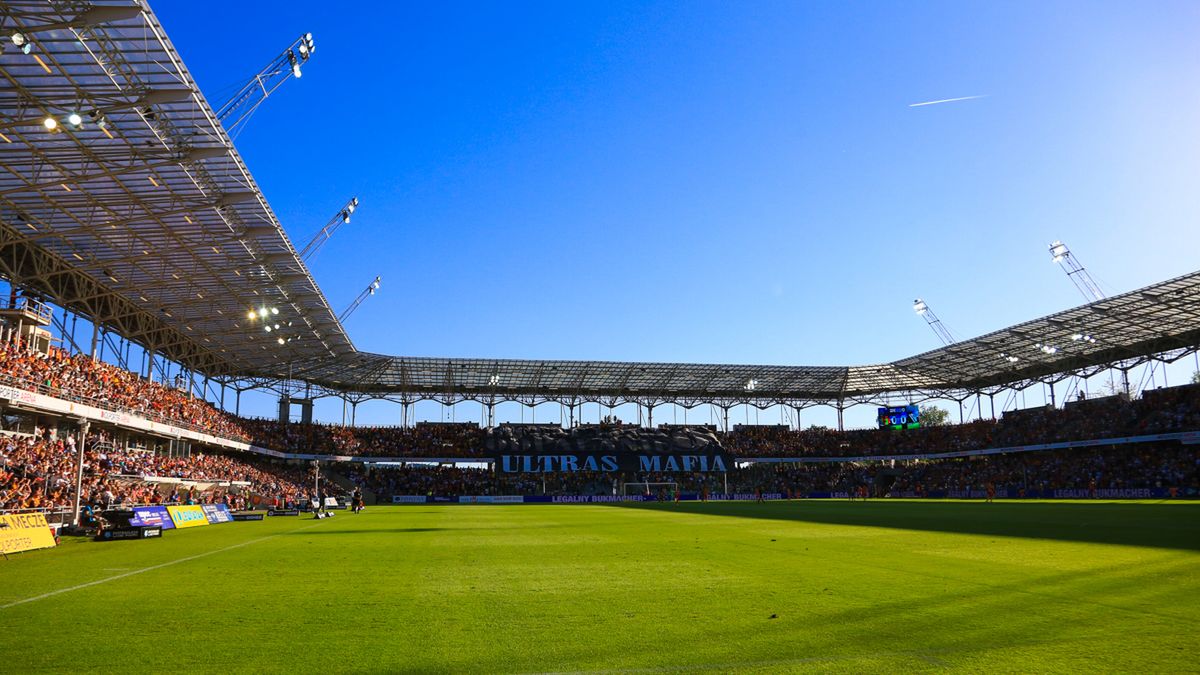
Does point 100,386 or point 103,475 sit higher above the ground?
point 100,386

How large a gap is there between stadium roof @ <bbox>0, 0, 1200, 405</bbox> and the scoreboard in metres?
4.60

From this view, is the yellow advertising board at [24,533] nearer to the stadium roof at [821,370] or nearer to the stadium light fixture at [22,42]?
the stadium light fixture at [22,42]

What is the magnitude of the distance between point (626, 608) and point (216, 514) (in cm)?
3517

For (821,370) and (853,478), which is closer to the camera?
(821,370)

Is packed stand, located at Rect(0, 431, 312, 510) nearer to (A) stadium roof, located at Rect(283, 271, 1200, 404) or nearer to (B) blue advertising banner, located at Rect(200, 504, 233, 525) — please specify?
(B) blue advertising banner, located at Rect(200, 504, 233, 525)

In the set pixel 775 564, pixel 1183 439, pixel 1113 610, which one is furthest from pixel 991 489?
pixel 1113 610

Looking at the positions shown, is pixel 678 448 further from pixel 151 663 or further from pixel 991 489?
pixel 151 663

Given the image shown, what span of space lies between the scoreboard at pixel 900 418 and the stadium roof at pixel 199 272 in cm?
460

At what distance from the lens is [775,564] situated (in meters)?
14.3

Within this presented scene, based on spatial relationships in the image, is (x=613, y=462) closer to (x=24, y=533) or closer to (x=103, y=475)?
(x=103, y=475)

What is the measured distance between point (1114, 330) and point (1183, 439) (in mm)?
9435

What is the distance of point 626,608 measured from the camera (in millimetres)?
9656

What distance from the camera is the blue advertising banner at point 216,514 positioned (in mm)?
37062

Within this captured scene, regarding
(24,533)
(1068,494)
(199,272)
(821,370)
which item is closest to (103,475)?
(199,272)
